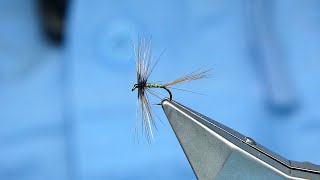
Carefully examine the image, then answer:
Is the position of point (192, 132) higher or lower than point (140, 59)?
lower

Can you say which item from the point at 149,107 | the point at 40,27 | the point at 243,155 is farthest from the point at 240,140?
the point at 40,27

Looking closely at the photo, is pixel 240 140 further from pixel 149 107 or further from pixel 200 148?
pixel 149 107

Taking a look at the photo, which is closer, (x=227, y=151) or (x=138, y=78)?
(x=227, y=151)

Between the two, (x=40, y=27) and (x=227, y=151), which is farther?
(x=40, y=27)

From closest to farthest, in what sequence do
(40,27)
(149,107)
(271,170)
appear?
1. (271,170)
2. (149,107)
3. (40,27)

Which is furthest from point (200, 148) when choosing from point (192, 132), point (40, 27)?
point (40, 27)

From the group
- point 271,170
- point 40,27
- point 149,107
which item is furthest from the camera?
point 40,27

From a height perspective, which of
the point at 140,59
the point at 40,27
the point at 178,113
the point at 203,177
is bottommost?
the point at 203,177

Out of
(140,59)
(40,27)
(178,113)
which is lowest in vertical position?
(178,113)

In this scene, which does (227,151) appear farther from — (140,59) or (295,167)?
(140,59)
